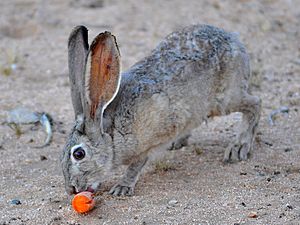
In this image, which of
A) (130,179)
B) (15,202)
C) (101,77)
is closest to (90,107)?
(101,77)

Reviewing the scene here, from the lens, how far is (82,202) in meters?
5.35

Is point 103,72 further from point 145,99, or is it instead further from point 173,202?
point 173,202

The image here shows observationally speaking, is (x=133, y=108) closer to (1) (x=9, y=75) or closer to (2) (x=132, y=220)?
(2) (x=132, y=220)

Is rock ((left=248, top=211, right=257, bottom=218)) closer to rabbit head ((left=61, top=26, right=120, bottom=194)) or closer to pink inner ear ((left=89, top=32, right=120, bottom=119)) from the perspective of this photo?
rabbit head ((left=61, top=26, right=120, bottom=194))

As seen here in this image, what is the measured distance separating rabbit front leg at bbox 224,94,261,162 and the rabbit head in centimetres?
145

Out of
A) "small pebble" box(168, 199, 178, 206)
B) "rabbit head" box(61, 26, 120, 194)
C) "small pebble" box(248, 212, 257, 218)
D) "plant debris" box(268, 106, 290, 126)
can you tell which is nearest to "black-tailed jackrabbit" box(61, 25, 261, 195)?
"rabbit head" box(61, 26, 120, 194)

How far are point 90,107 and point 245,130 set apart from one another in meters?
1.98

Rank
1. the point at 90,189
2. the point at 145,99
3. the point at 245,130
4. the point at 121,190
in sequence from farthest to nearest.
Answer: the point at 245,130, the point at 145,99, the point at 121,190, the point at 90,189

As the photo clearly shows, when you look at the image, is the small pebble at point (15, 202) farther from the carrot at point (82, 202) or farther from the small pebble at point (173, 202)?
the small pebble at point (173, 202)

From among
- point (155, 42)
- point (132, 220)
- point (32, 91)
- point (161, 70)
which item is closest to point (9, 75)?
point (32, 91)

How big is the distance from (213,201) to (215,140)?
71.6 inches

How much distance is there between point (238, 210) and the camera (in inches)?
209

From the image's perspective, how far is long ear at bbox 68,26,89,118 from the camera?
5699 mm

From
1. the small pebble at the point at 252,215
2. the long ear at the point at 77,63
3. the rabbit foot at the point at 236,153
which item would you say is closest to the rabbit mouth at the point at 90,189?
the long ear at the point at 77,63
